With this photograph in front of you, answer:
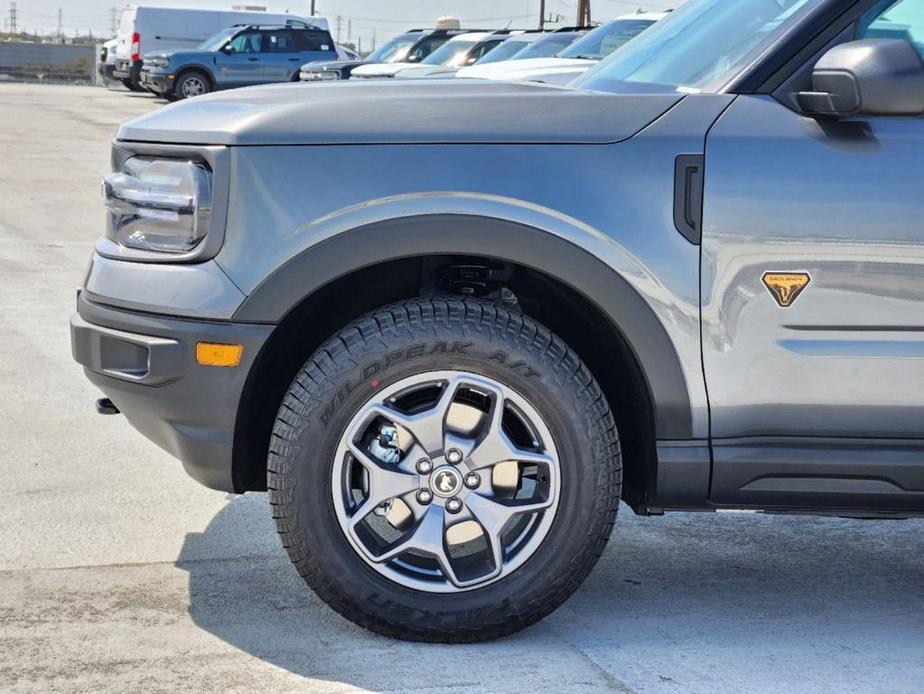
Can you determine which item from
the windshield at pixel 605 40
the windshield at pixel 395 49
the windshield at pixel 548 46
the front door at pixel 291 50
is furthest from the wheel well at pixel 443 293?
the front door at pixel 291 50

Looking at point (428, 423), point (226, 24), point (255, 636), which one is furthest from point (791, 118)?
point (226, 24)

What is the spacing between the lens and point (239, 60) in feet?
95.5

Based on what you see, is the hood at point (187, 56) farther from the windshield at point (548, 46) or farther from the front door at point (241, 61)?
the windshield at point (548, 46)

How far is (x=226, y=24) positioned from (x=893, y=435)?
32.2 meters

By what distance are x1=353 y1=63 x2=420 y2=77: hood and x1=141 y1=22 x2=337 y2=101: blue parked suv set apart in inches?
279

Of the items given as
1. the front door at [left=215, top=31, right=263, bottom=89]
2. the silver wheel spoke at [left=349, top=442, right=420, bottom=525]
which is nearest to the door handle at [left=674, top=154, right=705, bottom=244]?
the silver wheel spoke at [left=349, top=442, right=420, bottom=525]

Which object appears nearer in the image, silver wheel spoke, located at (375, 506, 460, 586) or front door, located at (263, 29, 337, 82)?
silver wheel spoke, located at (375, 506, 460, 586)

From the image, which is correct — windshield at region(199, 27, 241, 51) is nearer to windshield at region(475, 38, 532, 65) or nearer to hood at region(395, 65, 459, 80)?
hood at region(395, 65, 459, 80)

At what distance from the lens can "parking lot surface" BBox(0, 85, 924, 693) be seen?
2.98m

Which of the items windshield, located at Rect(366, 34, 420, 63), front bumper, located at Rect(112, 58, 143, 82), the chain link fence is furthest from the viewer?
the chain link fence

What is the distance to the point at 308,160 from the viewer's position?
301cm

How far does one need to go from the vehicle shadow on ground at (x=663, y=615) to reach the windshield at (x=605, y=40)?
30.8 feet

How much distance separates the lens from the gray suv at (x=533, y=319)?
2.97 meters

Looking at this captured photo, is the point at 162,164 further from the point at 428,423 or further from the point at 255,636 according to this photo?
the point at 255,636
